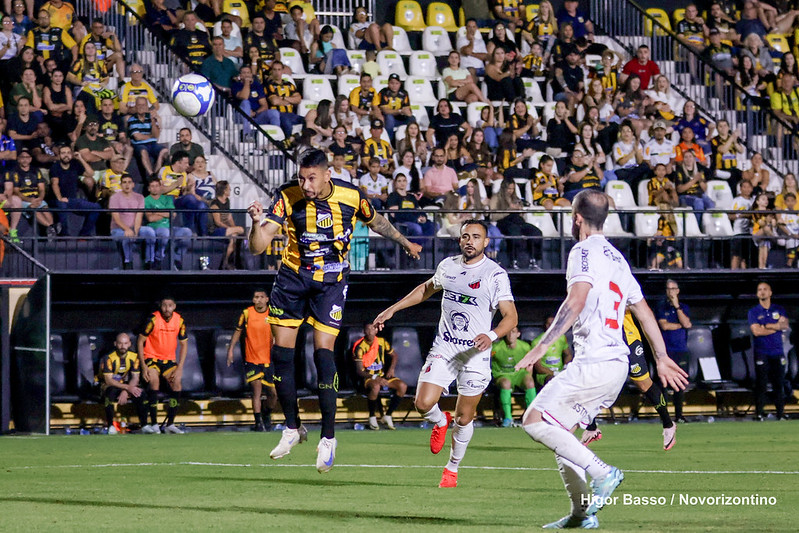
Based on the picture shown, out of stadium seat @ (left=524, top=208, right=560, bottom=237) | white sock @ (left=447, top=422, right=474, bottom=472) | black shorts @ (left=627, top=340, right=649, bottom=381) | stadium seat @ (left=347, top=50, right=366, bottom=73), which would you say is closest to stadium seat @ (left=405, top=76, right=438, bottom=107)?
stadium seat @ (left=347, top=50, right=366, bottom=73)

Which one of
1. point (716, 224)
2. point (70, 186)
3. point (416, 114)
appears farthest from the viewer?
point (416, 114)

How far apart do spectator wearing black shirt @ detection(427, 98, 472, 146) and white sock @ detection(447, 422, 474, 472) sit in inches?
438

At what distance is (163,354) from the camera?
18.6 meters

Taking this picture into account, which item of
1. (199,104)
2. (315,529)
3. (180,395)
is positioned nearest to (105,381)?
(180,395)

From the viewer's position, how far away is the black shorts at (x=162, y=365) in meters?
18.6

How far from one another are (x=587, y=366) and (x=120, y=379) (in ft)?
39.2

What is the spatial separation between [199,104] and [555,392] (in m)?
10.6

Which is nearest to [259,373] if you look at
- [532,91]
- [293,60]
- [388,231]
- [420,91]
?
[293,60]

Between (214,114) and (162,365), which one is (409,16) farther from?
(162,365)

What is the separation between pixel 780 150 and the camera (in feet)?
75.9

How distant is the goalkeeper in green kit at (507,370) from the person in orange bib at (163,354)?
4774 mm

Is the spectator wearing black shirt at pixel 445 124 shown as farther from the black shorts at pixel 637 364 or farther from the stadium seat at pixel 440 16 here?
the black shorts at pixel 637 364

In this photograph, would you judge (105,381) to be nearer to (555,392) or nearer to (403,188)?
(403,188)

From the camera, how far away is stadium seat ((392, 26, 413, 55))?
24031mm
